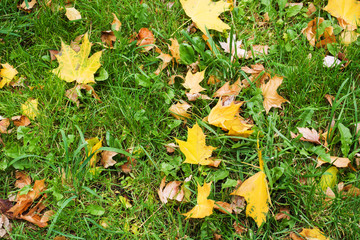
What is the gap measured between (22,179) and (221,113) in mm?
1296

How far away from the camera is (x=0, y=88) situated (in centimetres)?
217

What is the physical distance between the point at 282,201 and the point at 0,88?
202 centimetres

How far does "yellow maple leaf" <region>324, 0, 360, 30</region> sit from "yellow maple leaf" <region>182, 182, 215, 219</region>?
1.62 m

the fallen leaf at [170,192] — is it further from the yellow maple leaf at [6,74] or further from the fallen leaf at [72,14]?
the fallen leaf at [72,14]

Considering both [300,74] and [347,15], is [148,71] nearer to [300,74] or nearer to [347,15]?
[300,74]

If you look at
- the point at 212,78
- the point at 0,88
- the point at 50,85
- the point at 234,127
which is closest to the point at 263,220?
the point at 234,127

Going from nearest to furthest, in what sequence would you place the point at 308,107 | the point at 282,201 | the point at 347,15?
the point at 282,201, the point at 308,107, the point at 347,15

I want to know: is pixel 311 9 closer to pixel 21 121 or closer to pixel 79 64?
pixel 79 64

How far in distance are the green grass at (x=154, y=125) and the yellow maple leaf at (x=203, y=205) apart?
75 mm

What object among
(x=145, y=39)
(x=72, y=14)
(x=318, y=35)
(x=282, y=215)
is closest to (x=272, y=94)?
(x=318, y=35)

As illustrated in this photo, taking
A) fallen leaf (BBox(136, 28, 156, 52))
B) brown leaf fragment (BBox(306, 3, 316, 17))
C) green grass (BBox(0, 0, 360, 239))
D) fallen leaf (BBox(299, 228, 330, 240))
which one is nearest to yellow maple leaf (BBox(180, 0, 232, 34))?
green grass (BBox(0, 0, 360, 239))

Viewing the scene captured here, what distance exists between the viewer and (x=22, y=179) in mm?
1908

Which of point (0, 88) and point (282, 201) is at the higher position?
point (0, 88)

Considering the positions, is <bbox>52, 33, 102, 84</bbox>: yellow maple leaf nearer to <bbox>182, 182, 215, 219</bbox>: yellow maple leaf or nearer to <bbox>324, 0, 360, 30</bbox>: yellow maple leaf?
<bbox>182, 182, 215, 219</bbox>: yellow maple leaf
